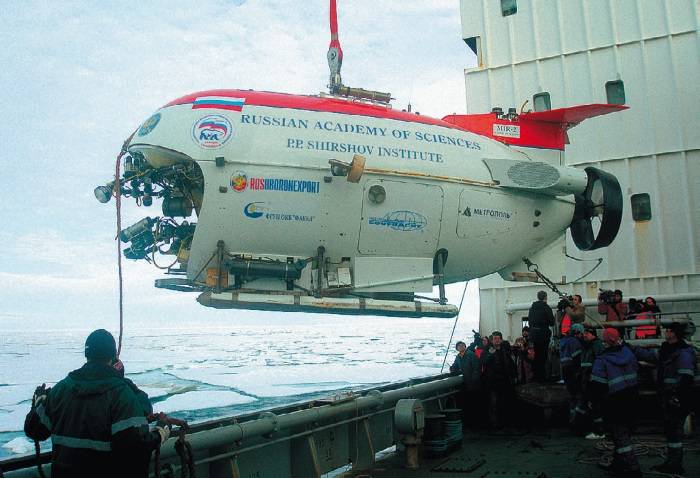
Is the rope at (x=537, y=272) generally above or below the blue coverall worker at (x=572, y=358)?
above

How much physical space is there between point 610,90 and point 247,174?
28.8ft

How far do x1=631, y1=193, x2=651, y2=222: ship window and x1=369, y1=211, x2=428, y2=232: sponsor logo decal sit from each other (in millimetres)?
6491

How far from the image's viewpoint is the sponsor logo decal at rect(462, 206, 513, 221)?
710 centimetres

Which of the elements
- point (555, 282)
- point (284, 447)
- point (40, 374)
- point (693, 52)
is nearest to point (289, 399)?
point (555, 282)

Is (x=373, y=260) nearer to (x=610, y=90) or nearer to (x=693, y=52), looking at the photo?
(x=610, y=90)

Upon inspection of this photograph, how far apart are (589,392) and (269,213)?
4082 millimetres

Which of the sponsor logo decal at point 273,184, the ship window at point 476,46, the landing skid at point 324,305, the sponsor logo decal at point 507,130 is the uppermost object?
the ship window at point 476,46

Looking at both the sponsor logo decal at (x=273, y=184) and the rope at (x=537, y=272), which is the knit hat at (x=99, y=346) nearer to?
the sponsor logo decal at (x=273, y=184)

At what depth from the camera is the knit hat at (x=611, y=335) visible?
526cm

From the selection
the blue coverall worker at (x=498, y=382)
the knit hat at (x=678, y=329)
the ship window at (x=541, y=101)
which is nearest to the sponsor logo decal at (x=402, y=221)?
the blue coverall worker at (x=498, y=382)

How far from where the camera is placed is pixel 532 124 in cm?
826

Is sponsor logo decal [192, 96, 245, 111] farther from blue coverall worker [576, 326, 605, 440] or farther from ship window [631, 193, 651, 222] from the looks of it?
ship window [631, 193, 651, 222]

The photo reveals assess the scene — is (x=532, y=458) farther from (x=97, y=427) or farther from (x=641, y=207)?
(x=641, y=207)

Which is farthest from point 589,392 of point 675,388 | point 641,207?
point 641,207
